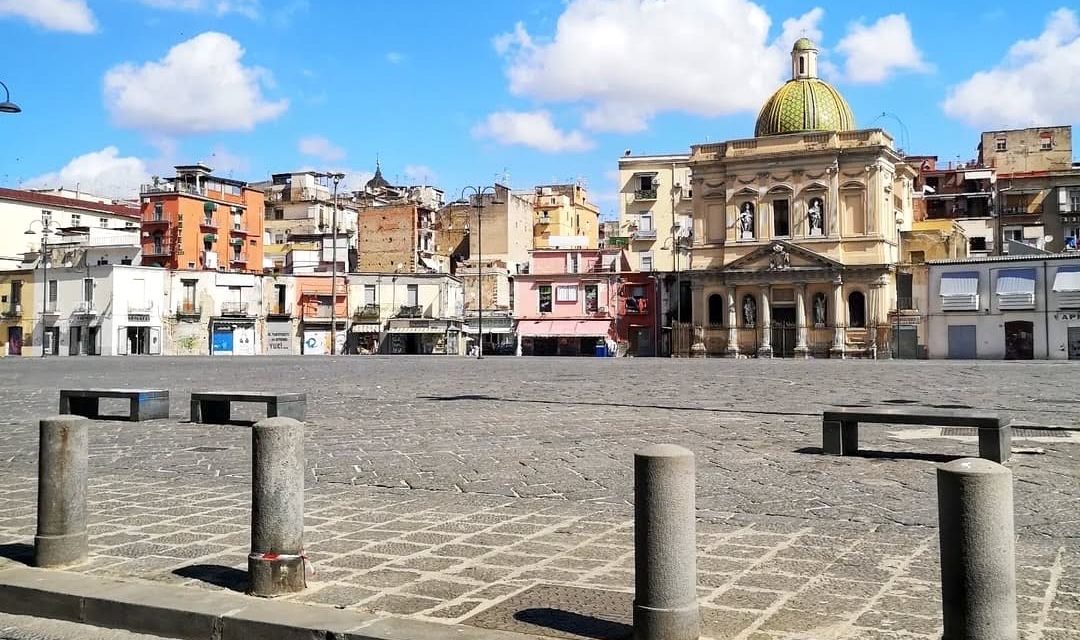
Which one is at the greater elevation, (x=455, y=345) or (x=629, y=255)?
(x=629, y=255)

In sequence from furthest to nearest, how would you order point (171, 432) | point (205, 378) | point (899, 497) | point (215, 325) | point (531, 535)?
1. point (215, 325)
2. point (205, 378)
3. point (171, 432)
4. point (899, 497)
5. point (531, 535)

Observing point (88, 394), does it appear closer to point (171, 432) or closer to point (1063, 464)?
point (171, 432)

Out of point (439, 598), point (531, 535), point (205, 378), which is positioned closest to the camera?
point (439, 598)

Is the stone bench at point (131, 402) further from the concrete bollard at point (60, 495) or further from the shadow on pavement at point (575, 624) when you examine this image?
the shadow on pavement at point (575, 624)

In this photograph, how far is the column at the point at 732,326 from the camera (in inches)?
2338

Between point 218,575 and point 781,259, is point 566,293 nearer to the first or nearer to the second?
point 781,259

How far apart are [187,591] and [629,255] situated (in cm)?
6944

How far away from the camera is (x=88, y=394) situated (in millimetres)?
14609

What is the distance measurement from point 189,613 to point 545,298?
63621 millimetres

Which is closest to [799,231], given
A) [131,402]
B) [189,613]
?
[131,402]

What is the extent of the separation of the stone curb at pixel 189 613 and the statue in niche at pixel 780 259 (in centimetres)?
5651

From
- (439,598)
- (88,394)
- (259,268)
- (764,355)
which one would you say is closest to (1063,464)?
(439,598)

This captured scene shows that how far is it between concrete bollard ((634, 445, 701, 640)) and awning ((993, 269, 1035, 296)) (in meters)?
52.3

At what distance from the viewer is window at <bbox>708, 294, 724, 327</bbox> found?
2426 inches
